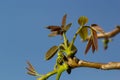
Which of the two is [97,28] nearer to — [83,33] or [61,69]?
[83,33]

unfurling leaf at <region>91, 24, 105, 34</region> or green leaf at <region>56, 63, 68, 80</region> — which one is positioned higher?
unfurling leaf at <region>91, 24, 105, 34</region>

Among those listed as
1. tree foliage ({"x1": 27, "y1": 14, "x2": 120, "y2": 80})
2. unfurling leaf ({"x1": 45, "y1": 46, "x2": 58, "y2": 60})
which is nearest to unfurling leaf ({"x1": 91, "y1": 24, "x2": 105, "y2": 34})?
tree foliage ({"x1": 27, "y1": 14, "x2": 120, "y2": 80})

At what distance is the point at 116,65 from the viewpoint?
1.00m

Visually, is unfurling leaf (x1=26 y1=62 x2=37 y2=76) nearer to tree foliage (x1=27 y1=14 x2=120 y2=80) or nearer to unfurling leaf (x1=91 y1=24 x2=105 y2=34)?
tree foliage (x1=27 y1=14 x2=120 y2=80)

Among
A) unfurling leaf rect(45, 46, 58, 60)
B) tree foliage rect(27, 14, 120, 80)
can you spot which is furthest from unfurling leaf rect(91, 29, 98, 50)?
unfurling leaf rect(45, 46, 58, 60)

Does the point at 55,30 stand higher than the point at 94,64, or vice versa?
the point at 55,30

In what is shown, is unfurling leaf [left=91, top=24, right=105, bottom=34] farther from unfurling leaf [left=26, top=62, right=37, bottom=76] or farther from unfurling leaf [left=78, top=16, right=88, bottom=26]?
unfurling leaf [left=26, top=62, right=37, bottom=76]

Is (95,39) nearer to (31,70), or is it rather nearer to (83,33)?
(83,33)

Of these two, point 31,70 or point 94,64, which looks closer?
point 94,64

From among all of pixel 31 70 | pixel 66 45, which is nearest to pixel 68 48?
pixel 66 45

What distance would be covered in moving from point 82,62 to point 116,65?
0.11 m

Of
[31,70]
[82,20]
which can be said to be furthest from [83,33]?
[31,70]

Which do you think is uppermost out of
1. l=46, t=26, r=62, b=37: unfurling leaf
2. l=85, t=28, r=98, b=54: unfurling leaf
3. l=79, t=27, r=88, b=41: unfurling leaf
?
l=46, t=26, r=62, b=37: unfurling leaf

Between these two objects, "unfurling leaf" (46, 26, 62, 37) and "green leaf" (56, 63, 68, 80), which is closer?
"green leaf" (56, 63, 68, 80)
